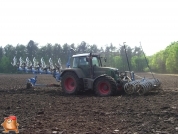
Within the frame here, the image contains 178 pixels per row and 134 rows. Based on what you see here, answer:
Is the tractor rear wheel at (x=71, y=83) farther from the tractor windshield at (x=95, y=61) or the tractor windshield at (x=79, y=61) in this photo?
the tractor windshield at (x=95, y=61)

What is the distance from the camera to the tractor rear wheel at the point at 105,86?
12883 millimetres

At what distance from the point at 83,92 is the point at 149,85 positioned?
353 cm

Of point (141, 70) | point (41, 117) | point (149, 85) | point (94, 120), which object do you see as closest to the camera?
point (94, 120)

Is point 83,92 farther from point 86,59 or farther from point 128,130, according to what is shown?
point 128,130

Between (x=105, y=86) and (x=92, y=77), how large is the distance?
972 millimetres

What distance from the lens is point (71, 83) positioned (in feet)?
48.1

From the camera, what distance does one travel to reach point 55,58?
70625mm

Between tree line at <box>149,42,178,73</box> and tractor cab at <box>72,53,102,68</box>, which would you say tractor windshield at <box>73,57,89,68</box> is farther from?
tree line at <box>149,42,178,73</box>

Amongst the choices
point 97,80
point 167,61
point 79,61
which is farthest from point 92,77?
point 167,61

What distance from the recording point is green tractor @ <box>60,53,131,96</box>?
1316 cm

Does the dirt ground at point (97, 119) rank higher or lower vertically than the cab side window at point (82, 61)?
lower

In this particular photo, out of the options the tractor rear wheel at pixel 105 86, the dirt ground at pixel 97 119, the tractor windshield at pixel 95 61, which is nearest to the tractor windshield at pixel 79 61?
the tractor windshield at pixel 95 61

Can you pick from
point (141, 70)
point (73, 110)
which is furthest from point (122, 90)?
point (141, 70)

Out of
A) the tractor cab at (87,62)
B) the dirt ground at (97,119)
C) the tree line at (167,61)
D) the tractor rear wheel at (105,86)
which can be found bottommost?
the dirt ground at (97,119)
